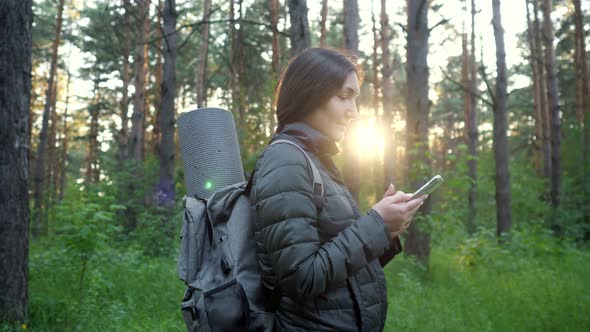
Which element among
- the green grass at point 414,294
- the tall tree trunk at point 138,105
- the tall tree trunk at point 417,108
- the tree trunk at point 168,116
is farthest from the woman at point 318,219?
the tall tree trunk at point 138,105

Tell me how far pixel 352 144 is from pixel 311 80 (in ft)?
18.5

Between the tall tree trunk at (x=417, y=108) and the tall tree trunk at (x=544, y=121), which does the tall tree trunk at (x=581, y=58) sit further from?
the tall tree trunk at (x=417, y=108)

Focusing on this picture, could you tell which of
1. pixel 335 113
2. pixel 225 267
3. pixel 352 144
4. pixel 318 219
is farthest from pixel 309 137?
pixel 352 144

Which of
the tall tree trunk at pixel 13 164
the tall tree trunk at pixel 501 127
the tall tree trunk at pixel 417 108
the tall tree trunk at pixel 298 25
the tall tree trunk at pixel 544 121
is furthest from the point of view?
the tall tree trunk at pixel 544 121

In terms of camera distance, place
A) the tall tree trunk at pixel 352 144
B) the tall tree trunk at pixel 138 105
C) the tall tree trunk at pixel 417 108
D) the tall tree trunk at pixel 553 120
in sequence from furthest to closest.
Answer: the tall tree trunk at pixel 138 105
the tall tree trunk at pixel 553 120
the tall tree trunk at pixel 417 108
the tall tree trunk at pixel 352 144

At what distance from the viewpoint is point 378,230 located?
5.32ft

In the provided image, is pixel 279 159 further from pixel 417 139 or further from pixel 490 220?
pixel 490 220

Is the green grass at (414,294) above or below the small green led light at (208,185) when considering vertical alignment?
below

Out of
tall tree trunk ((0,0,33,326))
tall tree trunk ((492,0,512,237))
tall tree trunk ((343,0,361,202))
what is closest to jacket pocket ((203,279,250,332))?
tall tree trunk ((0,0,33,326))

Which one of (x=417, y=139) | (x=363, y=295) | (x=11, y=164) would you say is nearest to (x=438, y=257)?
(x=417, y=139)

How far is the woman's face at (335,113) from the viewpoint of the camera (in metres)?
1.84

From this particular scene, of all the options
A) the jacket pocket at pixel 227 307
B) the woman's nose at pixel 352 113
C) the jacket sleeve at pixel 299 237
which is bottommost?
the jacket pocket at pixel 227 307

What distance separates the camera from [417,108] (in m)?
7.70

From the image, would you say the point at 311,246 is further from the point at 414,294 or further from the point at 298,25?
the point at 298,25
